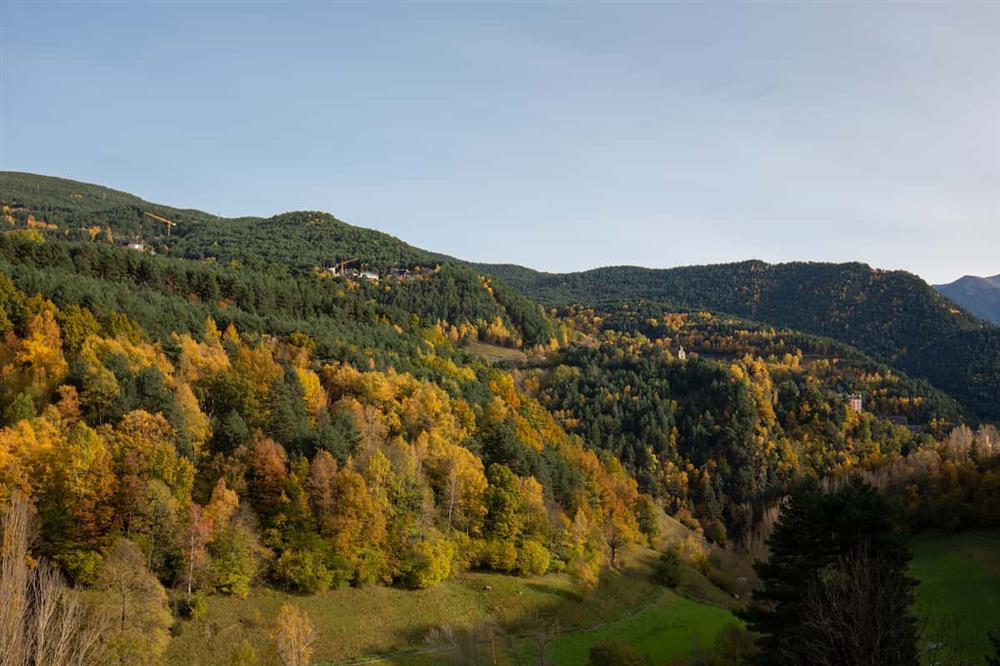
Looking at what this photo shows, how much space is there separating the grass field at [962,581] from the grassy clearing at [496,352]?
11651cm

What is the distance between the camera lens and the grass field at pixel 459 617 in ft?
148

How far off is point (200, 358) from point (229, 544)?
26428mm

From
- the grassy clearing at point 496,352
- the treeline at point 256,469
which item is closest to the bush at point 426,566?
the treeline at point 256,469

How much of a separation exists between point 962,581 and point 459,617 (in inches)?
2080

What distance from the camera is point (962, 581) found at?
66750mm

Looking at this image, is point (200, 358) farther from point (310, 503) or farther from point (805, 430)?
point (805, 430)

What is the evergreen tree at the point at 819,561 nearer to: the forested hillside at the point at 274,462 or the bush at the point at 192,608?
the forested hillside at the point at 274,462

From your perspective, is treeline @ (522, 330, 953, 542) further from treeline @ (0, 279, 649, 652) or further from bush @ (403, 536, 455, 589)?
bush @ (403, 536, 455, 589)

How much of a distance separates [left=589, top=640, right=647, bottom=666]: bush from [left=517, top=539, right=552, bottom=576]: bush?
863 inches

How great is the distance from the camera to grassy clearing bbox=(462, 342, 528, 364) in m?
183

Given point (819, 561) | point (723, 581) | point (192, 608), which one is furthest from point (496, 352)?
point (819, 561)

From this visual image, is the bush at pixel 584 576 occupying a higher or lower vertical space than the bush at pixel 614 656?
lower

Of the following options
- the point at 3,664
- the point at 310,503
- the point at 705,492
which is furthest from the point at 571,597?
the point at 705,492

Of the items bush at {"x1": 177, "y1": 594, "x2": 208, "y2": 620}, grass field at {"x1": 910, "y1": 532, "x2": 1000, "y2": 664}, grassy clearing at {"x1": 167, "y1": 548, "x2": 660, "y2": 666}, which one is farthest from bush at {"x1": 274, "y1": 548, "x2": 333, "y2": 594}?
grass field at {"x1": 910, "y1": 532, "x2": 1000, "y2": 664}
